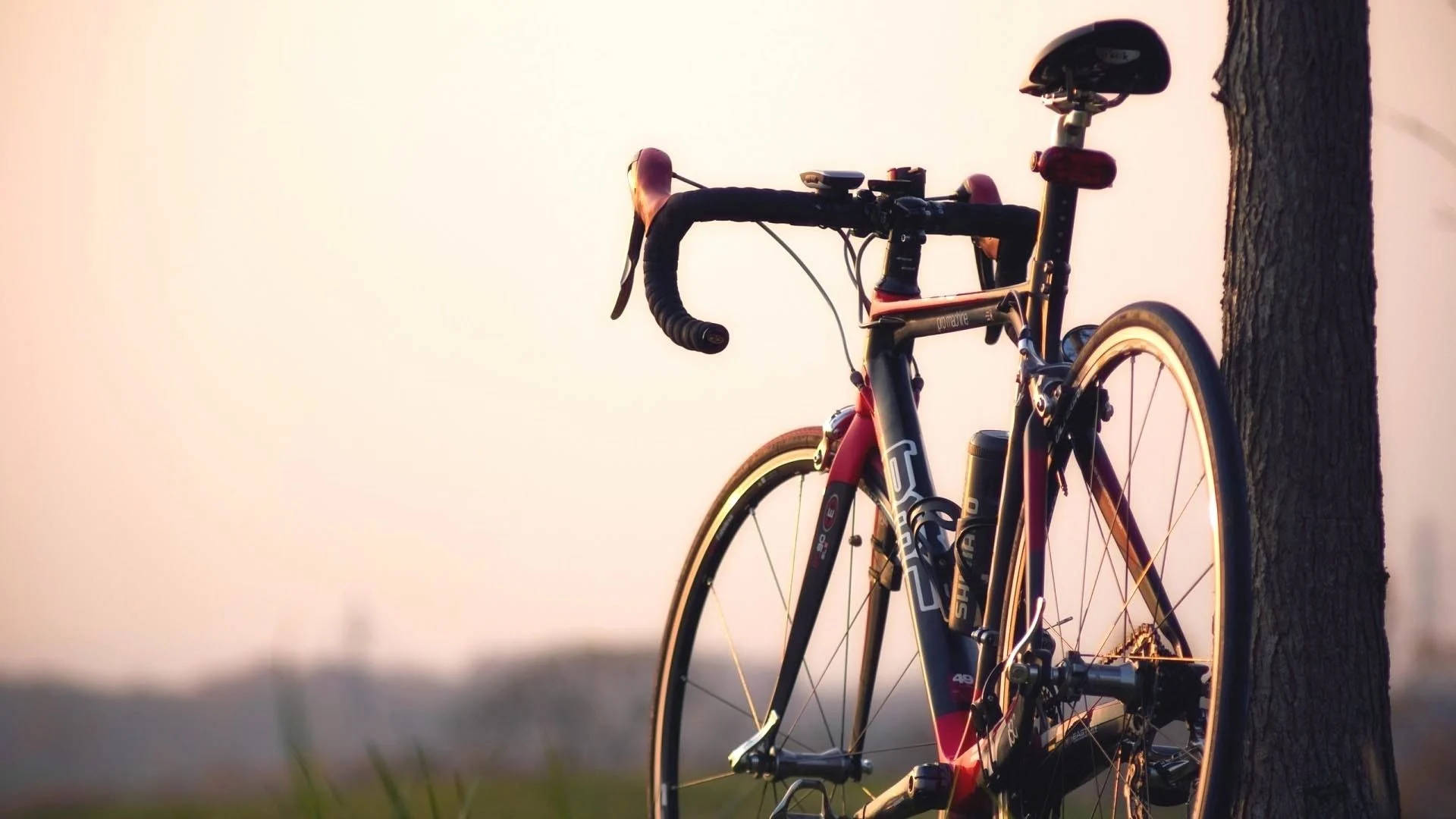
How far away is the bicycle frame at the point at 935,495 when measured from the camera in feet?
7.02

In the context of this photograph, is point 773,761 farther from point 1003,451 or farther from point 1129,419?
point 1129,419

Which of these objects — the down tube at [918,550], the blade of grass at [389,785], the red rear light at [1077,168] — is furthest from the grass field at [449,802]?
the red rear light at [1077,168]

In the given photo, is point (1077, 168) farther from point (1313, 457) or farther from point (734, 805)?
point (734, 805)

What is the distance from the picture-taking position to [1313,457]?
2705mm

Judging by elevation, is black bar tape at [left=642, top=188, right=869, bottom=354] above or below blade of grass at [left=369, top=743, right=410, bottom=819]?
above

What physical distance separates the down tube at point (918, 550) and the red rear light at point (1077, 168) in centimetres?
63

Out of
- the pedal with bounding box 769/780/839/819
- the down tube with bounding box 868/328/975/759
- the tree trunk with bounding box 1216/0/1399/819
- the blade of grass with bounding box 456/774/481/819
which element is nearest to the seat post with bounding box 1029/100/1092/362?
the down tube with bounding box 868/328/975/759

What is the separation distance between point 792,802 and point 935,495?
662mm

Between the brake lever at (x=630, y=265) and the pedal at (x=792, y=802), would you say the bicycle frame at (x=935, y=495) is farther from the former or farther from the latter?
the brake lever at (x=630, y=265)

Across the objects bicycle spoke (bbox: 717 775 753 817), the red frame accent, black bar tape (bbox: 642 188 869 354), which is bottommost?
bicycle spoke (bbox: 717 775 753 817)

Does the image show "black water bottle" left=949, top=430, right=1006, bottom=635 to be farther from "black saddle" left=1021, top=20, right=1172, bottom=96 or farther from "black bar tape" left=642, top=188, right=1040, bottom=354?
"black saddle" left=1021, top=20, right=1172, bottom=96

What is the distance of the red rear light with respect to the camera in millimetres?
2174

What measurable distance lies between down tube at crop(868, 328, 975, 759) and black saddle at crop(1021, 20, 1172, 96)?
71cm

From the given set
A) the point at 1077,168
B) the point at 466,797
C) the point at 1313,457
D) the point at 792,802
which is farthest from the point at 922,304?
the point at 466,797
